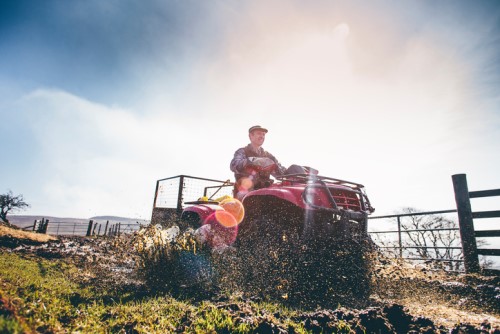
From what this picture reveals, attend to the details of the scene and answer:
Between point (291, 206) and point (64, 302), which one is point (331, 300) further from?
point (64, 302)

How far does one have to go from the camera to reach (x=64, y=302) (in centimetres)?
279

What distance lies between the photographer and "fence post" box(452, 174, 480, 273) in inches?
194

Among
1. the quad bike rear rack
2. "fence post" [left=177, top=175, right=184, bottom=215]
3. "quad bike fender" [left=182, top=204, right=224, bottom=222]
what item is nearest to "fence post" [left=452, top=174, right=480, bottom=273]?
the quad bike rear rack

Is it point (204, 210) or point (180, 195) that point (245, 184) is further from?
point (180, 195)

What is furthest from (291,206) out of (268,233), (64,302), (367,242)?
(64,302)

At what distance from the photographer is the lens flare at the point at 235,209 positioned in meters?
4.65

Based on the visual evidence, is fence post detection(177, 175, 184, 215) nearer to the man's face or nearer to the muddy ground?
the muddy ground

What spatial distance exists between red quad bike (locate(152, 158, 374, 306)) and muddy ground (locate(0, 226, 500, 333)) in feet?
1.22

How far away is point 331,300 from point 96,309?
2.67 metres

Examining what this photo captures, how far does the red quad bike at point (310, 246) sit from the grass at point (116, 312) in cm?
70

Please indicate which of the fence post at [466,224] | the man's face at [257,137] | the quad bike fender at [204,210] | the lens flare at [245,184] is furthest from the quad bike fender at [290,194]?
the fence post at [466,224]

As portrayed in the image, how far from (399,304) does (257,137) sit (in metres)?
4.07

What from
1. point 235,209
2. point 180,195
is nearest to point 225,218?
point 235,209

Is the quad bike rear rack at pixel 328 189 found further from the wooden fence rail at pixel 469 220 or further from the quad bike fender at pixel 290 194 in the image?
the wooden fence rail at pixel 469 220
